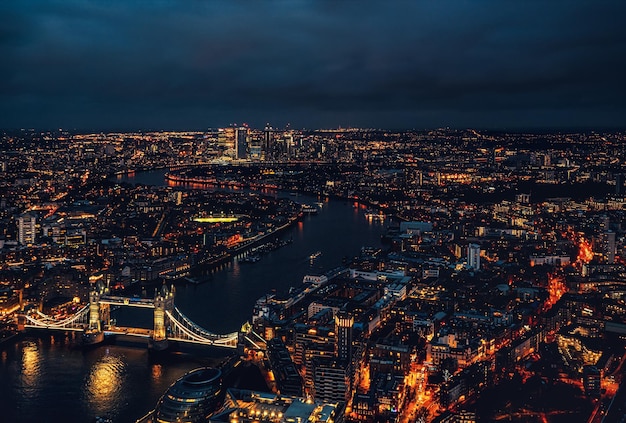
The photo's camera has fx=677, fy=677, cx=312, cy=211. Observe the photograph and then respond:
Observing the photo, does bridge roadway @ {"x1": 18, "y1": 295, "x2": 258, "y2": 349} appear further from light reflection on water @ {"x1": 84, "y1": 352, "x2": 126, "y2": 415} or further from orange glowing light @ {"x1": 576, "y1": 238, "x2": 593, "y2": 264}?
orange glowing light @ {"x1": 576, "y1": 238, "x2": 593, "y2": 264}

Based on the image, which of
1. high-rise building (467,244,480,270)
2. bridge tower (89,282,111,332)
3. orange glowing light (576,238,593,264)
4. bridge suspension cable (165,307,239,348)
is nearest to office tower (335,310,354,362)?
bridge suspension cable (165,307,239,348)

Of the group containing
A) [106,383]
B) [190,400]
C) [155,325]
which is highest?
[155,325]

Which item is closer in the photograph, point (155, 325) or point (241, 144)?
point (155, 325)

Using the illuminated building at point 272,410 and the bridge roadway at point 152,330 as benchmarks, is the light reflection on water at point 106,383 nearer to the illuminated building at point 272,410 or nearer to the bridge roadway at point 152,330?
the bridge roadway at point 152,330

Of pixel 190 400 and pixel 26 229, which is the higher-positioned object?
pixel 26 229

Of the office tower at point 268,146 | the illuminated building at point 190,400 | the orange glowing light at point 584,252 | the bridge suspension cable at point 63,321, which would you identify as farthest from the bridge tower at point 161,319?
the office tower at point 268,146

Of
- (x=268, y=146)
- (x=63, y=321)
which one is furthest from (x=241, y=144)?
(x=63, y=321)

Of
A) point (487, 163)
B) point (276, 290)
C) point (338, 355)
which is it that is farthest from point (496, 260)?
point (487, 163)

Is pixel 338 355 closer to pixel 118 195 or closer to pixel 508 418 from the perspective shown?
pixel 508 418

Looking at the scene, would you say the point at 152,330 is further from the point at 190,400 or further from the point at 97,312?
the point at 190,400
